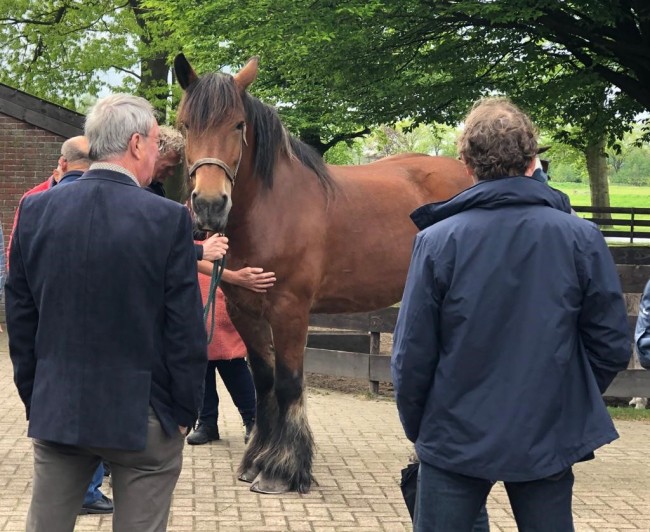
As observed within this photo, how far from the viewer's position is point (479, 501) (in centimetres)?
294

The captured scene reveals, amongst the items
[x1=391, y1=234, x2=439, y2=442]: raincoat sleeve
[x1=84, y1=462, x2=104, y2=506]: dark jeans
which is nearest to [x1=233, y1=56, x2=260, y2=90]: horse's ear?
[x1=84, y1=462, x2=104, y2=506]: dark jeans

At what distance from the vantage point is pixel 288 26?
43.4 ft

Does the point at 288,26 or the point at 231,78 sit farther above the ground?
the point at 288,26

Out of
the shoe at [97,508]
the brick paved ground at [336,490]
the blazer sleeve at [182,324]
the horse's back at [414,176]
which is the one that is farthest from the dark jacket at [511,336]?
the horse's back at [414,176]

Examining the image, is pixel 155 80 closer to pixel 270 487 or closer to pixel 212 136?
pixel 212 136

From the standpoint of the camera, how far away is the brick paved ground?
511 centimetres

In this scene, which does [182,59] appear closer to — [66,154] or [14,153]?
[66,154]

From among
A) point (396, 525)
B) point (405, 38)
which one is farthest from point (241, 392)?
point (405, 38)

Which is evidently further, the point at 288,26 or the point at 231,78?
the point at 288,26

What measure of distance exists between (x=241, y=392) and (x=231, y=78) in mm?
2627

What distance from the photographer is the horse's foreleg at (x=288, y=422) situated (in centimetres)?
573

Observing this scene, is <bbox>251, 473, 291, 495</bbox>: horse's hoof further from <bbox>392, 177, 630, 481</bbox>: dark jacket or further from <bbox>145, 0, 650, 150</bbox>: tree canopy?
<bbox>145, 0, 650, 150</bbox>: tree canopy

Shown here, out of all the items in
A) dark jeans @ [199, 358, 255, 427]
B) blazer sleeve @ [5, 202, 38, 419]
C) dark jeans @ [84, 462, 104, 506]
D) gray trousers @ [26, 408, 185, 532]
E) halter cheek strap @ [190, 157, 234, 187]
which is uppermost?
halter cheek strap @ [190, 157, 234, 187]

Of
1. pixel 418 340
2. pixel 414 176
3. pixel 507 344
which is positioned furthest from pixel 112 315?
pixel 414 176
